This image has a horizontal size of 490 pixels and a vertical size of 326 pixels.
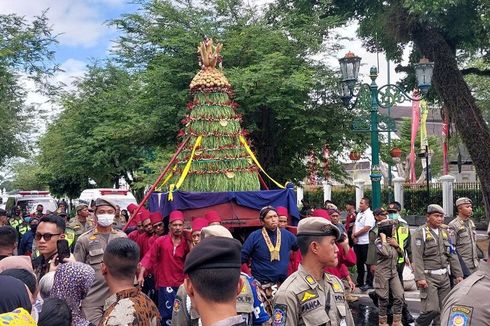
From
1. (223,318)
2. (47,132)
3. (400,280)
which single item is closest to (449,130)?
(400,280)

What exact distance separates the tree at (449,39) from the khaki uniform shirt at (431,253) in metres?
7.69

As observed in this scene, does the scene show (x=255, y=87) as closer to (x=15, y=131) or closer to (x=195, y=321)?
(x=15, y=131)

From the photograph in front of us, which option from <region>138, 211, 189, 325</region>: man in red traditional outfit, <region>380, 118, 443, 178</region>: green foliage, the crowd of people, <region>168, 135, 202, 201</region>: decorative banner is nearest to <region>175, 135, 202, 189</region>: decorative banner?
<region>168, 135, 202, 201</region>: decorative banner

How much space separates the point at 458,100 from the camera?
Result: 1589 centimetres

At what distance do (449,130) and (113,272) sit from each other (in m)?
15.6

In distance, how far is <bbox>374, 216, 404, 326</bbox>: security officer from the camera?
8703mm

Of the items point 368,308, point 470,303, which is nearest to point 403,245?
point 368,308

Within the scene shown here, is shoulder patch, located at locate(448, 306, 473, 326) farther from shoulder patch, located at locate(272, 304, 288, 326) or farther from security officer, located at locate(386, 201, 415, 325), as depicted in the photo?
security officer, located at locate(386, 201, 415, 325)

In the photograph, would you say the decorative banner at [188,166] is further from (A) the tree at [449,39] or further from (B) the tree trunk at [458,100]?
(B) the tree trunk at [458,100]

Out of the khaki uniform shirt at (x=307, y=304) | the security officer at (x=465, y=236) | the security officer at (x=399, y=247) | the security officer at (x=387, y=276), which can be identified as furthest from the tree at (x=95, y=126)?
the khaki uniform shirt at (x=307, y=304)

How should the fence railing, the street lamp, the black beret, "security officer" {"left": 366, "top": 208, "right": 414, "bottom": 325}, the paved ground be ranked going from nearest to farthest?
the black beret < "security officer" {"left": 366, "top": 208, "right": 414, "bottom": 325} < the paved ground < the street lamp < the fence railing

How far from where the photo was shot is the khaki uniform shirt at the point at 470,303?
Answer: 2525 mm

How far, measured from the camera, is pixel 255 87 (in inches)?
621

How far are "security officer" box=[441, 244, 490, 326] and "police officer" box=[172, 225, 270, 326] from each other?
1.49m
